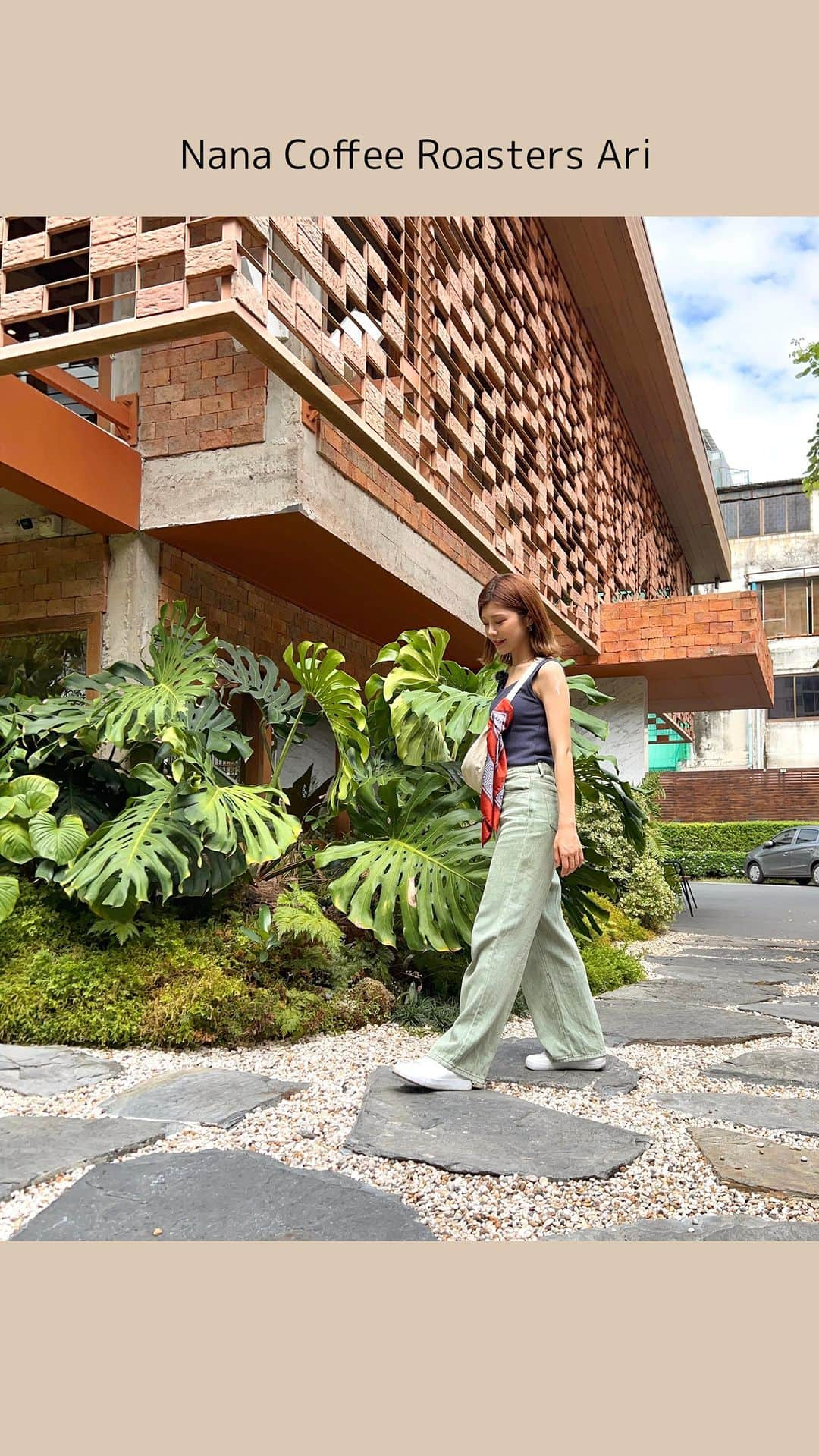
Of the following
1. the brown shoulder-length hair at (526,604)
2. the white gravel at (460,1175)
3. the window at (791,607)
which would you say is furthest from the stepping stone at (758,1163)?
the window at (791,607)

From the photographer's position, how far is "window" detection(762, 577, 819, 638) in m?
36.3

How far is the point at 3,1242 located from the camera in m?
2.10

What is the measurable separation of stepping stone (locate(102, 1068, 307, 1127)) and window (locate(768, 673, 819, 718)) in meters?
33.9

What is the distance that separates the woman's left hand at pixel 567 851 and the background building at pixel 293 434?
268 centimetres

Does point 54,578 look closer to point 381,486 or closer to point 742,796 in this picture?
point 381,486

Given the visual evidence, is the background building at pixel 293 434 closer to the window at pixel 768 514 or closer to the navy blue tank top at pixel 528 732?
the navy blue tank top at pixel 528 732

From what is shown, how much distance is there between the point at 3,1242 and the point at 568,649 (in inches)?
437

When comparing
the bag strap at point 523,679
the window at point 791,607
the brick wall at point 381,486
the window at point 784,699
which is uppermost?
the window at point 791,607

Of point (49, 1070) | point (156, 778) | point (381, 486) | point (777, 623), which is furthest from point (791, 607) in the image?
point (49, 1070)

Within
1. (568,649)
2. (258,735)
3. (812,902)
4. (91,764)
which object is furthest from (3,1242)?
(812,902)

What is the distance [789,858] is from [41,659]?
18.7 metres

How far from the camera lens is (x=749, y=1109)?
3215mm

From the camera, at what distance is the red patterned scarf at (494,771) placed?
3.43 m

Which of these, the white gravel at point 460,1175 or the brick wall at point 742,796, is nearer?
the white gravel at point 460,1175
